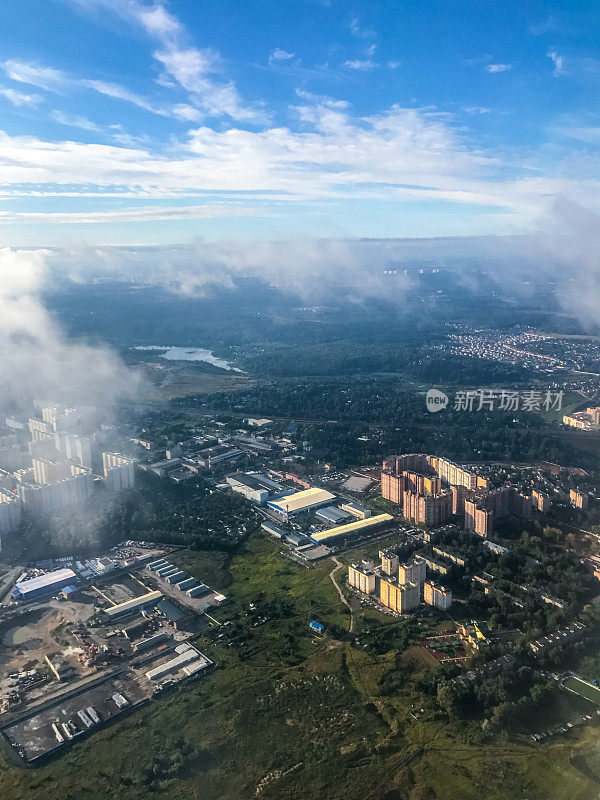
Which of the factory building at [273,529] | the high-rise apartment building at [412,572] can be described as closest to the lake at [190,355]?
the factory building at [273,529]

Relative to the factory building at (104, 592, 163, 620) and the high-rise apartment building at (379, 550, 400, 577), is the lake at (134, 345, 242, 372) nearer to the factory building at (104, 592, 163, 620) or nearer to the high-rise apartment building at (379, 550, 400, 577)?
the high-rise apartment building at (379, 550, 400, 577)

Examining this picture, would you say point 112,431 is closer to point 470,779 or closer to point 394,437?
point 394,437

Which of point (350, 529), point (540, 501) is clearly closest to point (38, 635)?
point (350, 529)

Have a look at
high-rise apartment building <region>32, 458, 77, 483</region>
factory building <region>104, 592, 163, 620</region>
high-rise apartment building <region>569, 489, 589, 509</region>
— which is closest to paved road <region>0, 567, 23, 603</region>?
factory building <region>104, 592, 163, 620</region>

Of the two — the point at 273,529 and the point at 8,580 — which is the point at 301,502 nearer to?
the point at 273,529

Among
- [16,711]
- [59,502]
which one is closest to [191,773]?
[16,711]

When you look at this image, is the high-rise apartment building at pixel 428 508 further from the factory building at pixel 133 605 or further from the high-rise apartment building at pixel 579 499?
the factory building at pixel 133 605
